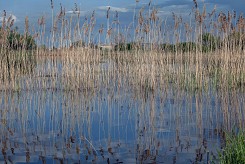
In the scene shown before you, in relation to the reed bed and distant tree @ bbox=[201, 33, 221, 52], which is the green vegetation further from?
distant tree @ bbox=[201, 33, 221, 52]

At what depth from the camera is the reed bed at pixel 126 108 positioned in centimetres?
416

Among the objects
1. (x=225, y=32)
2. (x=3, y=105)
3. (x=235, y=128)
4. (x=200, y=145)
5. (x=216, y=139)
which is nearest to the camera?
(x=200, y=145)

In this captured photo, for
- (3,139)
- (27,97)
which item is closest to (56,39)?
(27,97)

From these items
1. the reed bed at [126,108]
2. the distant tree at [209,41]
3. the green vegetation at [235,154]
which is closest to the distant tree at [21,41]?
the reed bed at [126,108]

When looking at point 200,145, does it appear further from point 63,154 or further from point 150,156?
point 63,154

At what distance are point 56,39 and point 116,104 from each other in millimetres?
2609

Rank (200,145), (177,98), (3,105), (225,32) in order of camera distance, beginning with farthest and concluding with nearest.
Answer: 1. (225,32)
2. (177,98)
3. (3,105)
4. (200,145)

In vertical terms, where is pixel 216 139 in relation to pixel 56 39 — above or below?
below

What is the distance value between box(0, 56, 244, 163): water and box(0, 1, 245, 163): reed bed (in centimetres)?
1

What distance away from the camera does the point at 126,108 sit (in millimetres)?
6805

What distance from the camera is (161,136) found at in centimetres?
477

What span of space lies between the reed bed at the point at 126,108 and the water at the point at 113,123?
0.01 m

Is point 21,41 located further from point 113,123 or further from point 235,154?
point 235,154

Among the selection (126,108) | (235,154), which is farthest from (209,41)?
(235,154)
